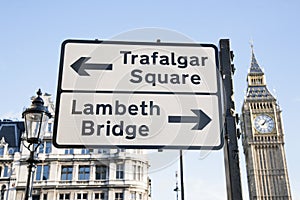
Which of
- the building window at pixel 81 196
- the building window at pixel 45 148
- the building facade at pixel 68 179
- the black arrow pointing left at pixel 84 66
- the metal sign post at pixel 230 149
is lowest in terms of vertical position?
the metal sign post at pixel 230 149

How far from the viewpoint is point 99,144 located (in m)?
2.38

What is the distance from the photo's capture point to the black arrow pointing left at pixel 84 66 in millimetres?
2595

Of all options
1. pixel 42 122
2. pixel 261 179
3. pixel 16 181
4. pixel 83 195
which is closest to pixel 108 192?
pixel 83 195

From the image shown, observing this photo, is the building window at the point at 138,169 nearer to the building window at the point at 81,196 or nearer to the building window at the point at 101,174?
the building window at the point at 101,174

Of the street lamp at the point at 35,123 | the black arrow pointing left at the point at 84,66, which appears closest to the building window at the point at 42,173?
the street lamp at the point at 35,123

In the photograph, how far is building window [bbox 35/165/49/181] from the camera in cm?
2998

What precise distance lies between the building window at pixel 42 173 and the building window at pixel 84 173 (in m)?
2.80

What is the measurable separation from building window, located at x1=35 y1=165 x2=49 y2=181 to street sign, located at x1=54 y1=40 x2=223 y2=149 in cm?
2921

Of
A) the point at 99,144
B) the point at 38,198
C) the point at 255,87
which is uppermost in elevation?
the point at 255,87

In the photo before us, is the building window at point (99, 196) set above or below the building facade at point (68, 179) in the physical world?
below

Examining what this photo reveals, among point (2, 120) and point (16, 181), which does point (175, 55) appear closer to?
point (16, 181)

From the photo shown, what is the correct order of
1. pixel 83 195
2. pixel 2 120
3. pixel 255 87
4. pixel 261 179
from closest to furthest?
pixel 83 195 → pixel 2 120 → pixel 261 179 → pixel 255 87

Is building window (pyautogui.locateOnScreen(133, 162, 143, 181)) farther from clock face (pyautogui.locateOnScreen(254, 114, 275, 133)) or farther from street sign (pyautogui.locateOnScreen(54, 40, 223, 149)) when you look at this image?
clock face (pyautogui.locateOnScreen(254, 114, 275, 133))

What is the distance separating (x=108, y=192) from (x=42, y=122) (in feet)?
78.9
